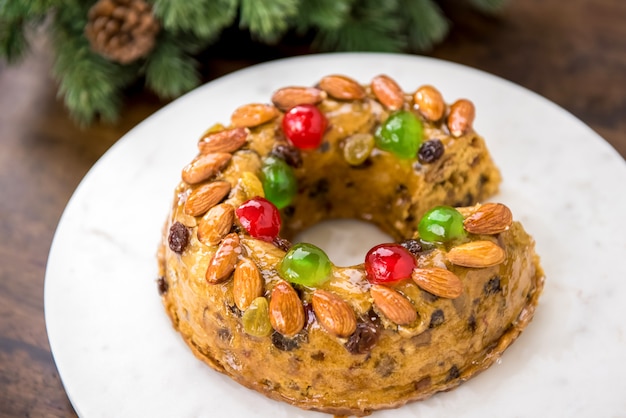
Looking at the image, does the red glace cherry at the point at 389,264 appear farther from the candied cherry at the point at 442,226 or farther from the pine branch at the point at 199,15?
the pine branch at the point at 199,15

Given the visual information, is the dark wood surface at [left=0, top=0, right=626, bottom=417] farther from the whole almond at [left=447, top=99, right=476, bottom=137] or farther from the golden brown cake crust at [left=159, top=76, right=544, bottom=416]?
the whole almond at [left=447, top=99, right=476, bottom=137]

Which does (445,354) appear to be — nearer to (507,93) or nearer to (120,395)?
(120,395)

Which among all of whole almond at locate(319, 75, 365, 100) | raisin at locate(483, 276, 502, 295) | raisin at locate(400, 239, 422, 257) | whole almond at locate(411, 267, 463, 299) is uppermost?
whole almond at locate(319, 75, 365, 100)

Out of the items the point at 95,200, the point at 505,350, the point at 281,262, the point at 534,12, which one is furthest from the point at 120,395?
the point at 534,12

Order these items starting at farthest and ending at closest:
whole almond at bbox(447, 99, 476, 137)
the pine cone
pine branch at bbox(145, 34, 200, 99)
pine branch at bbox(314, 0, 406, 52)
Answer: pine branch at bbox(314, 0, 406, 52) < pine branch at bbox(145, 34, 200, 99) < the pine cone < whole almond at bbox(447, 99, 476, 137)

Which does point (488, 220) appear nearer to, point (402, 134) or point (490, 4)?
point (402, 134)

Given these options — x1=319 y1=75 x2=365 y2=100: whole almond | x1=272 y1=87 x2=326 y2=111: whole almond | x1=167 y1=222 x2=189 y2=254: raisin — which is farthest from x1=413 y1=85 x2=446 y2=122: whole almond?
x1=167 y1=222 x2=189 y2=254: raisin
